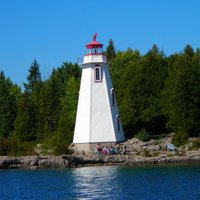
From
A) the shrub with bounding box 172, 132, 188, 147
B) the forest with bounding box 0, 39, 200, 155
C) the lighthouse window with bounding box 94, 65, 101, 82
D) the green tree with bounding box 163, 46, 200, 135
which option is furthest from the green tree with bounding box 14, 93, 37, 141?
the shrub with bounding box 172, 132, 188, 147

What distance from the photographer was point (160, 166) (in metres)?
44.2

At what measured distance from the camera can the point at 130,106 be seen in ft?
191

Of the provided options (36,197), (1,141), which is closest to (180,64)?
(1,141)

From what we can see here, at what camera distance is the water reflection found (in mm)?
30498

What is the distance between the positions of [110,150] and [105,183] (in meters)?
14.7

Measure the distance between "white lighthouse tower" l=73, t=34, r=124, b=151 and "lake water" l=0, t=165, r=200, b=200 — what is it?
21.7ft

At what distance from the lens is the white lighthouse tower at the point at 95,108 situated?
2019 inches

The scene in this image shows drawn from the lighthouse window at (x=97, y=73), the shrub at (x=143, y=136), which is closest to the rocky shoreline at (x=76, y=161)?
the shrub at (x=143, y=136)

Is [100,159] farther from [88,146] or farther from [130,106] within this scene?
[130,106]

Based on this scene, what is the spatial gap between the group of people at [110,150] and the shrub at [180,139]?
442 cm

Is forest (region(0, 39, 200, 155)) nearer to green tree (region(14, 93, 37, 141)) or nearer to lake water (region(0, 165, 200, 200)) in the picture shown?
green tree (region(14, 93, 37, 141))

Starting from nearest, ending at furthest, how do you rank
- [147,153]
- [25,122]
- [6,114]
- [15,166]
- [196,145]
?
[15,166], [147,153], [196,145], [25,122], [6,114]

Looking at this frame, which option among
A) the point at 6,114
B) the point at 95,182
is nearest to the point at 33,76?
the point at 6,114

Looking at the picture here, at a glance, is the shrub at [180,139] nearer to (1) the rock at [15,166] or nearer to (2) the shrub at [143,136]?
(2) the shrub at [143,136]
